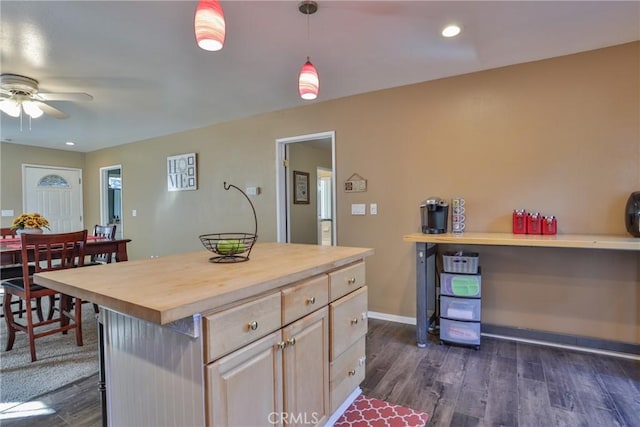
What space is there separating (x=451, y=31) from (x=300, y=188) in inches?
126

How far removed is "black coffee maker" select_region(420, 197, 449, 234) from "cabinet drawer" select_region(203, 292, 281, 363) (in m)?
1.94

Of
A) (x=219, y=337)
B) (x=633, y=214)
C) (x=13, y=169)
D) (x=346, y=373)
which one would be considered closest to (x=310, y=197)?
(x=346, y=373)

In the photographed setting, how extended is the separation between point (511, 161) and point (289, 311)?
8.13 feet

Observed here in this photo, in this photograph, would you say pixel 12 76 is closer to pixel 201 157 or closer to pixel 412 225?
pixel 201 157

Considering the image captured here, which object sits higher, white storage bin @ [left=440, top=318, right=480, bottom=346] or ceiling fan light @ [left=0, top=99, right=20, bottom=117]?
ceiling fan light @ [left=0, top=99, right=20, bottom=117]

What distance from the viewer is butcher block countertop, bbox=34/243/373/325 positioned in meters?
0.87

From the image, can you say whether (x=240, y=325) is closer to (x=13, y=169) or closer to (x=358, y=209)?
(x=358, y=209)

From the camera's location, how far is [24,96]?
2969mm

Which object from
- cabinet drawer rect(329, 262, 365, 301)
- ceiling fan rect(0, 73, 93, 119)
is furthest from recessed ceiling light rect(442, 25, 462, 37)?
ceiling fan rect(0, 73, 93, 119)

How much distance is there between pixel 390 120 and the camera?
10.7 feet

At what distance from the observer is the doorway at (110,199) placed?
248 inches

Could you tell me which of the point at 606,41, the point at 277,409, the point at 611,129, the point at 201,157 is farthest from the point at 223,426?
the point at 201,157

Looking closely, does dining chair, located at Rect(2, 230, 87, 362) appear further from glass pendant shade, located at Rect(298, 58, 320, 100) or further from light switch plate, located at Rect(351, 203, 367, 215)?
light switch plate, located at Rect(351, 203, 367, 215)

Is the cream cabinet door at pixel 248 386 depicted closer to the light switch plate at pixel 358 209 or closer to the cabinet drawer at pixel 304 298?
the cabinet drawer at pixel 304 298
